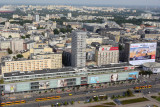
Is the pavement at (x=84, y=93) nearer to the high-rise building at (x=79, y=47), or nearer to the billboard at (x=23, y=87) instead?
the billboard at (x=23, y=87)

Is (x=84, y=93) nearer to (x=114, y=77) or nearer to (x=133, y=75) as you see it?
(x=114, y=77)

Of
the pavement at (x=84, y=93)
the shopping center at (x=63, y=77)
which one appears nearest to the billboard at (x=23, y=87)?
the shopping center at (x=63, y=77)

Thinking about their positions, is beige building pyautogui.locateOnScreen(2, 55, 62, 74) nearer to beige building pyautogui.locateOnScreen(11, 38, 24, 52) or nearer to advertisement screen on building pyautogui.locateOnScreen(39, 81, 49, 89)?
advertisement screen on building pyautogui.locateOnScreen(39, 81, 49, 89)

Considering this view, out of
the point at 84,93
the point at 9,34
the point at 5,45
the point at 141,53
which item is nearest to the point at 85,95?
the point at 84,93

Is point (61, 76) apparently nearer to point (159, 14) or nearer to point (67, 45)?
point (67, 45)

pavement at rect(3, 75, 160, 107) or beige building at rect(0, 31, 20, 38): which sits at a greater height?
beige building at rect(0, 31, 20, 38)

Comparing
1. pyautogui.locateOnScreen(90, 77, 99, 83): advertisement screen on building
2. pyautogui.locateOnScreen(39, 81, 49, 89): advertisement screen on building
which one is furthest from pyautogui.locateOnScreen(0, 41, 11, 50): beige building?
pyautogui.locateOnScreen(90, 77, 99, 83): advertisement screen on building
